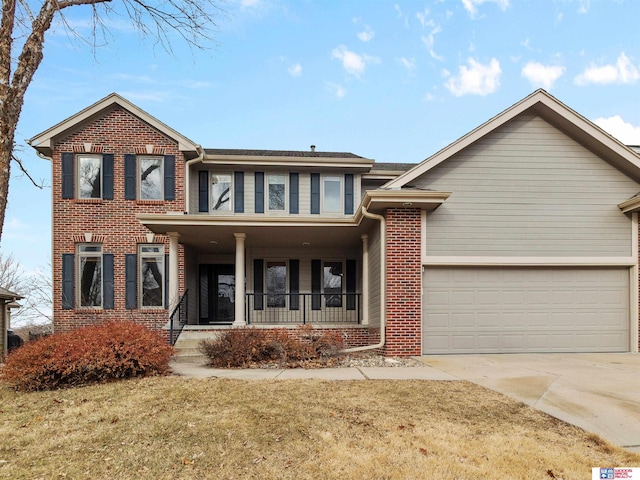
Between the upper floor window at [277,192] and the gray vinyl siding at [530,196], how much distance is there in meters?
5.80

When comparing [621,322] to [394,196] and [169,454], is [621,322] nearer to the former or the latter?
[394,196]

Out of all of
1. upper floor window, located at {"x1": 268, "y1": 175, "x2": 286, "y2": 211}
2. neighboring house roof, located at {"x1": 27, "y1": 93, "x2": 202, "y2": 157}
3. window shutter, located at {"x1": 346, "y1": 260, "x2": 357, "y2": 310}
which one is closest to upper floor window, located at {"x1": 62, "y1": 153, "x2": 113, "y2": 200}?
neighboring house roof, located at {"x1": 27, "y1": 93, "x2": 202, "y2": 157}

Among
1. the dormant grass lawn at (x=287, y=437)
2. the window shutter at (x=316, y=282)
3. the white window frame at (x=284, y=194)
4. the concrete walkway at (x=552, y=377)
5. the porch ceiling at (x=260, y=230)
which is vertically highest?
the white window frame at (x=284, y=194)

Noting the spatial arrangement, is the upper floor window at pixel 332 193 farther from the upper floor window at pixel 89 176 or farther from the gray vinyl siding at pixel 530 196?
the upper floor window at pixel 89 176

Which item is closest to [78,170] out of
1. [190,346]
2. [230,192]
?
[230,192]

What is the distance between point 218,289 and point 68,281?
4.59 metres

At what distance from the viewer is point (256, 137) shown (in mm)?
19234

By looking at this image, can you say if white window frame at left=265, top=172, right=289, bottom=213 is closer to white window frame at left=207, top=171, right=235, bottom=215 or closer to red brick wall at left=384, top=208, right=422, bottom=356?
white window frame at left=207, top=171, right=235, bottom=215

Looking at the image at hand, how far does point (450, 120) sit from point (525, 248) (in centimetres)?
969

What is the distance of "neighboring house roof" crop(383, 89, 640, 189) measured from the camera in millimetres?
9727

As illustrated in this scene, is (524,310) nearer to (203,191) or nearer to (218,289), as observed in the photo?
(218,289)

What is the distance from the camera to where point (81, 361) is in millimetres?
6250

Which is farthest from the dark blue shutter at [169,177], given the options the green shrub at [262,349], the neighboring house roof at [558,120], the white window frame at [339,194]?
the neighboring house roof at [558,120]

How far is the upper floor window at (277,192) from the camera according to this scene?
14.5m
